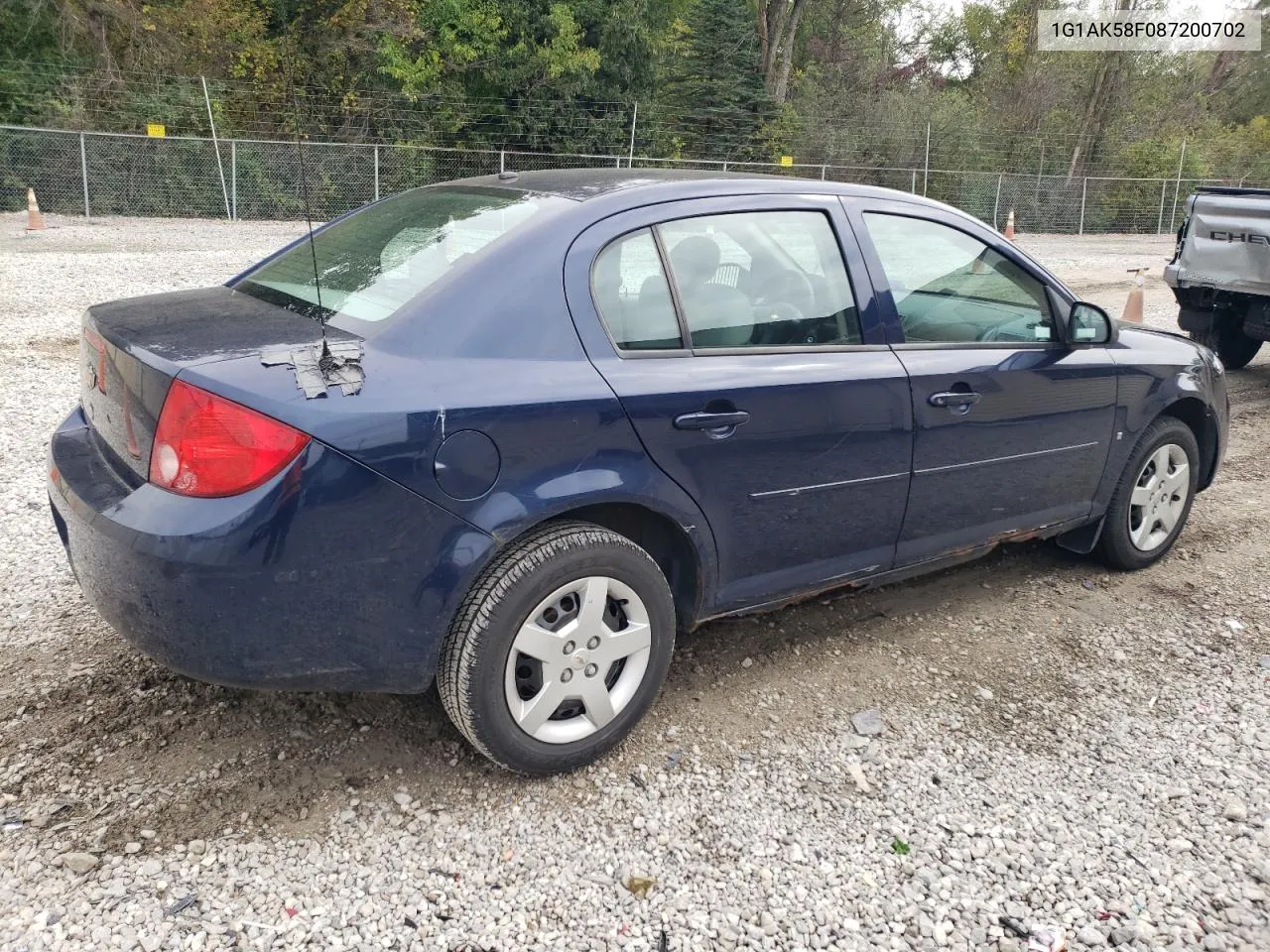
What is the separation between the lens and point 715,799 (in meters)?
2.94

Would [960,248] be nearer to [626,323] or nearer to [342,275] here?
[626,323]

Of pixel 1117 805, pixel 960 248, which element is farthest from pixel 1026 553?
pixel 1117 805

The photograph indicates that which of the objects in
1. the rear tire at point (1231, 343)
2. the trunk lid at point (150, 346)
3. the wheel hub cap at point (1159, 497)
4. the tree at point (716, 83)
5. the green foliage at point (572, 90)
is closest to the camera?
the trunk lid at point (150, 346)

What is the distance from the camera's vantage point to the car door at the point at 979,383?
11.8 ft

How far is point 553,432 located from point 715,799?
115 centimetres

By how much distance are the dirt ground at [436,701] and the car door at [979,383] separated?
0.43 metres

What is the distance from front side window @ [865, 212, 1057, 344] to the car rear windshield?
1273mm

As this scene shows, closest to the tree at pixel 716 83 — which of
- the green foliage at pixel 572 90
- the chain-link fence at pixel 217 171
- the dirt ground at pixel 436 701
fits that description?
the green foliage at pixel 572 90

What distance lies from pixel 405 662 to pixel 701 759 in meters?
0.99

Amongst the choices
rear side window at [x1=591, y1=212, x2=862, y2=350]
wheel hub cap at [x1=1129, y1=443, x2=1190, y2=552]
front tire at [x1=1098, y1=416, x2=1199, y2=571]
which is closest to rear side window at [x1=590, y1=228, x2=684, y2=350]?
rear side window at [x1=591, y1=212, x2=862, y2=350]

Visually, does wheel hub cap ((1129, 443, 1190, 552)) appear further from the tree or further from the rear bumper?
the tree

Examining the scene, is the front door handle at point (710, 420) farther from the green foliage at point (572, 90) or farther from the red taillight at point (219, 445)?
the green foliage at point (572, 90)

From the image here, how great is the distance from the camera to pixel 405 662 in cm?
269

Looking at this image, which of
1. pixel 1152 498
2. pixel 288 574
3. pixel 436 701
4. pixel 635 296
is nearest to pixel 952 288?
pixel 635 296
